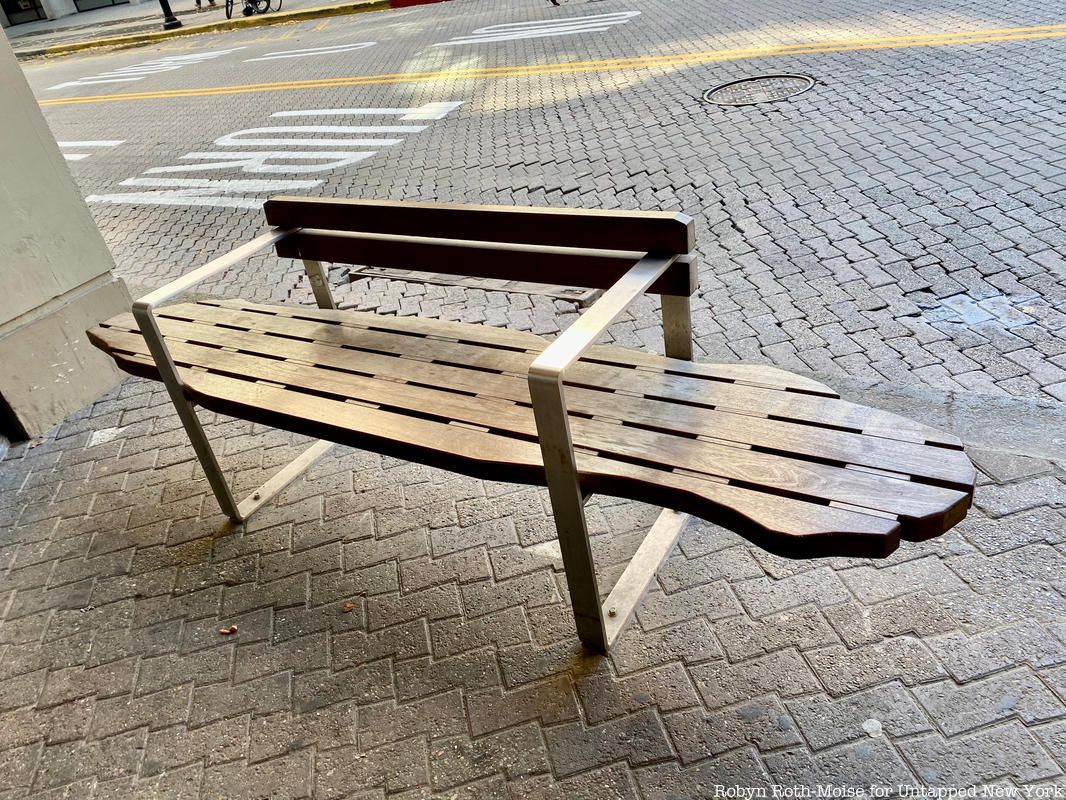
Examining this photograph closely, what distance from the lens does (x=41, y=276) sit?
14.3ft

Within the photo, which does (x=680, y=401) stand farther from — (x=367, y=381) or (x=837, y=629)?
(x=367, y=381)

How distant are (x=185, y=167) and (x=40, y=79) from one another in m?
12.8

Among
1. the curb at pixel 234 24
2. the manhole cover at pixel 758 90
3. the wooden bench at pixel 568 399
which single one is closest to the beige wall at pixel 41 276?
the wooden bench at pixel 568 399

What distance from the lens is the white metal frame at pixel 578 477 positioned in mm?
2070

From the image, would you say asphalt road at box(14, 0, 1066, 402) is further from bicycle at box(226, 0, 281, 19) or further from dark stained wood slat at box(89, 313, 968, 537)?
bicycle at box(226, 0, 281, 19)

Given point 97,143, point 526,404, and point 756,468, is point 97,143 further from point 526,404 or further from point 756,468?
point 756,468

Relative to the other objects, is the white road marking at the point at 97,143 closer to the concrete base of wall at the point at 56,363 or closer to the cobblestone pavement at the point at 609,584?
the cobblestone pavement at the point at 609,584

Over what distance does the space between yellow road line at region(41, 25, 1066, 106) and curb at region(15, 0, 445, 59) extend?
6.65m

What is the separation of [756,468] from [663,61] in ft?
28.4

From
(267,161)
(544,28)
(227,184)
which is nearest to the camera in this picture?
(227,184)

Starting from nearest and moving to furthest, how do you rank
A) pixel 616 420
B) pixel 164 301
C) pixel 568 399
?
pixel 616 420
pixel 568 399
pixel 164 301

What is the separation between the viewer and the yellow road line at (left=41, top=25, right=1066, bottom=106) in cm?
811

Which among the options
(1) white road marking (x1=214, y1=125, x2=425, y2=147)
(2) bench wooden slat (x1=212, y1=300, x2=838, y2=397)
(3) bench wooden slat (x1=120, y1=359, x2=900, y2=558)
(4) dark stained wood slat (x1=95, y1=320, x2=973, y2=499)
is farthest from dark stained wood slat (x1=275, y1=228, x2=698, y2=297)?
(1) white road marking (x1=214, y1=125, x2=425, y2=147)

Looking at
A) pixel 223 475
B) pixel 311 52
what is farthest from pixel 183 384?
pixel 311 52
